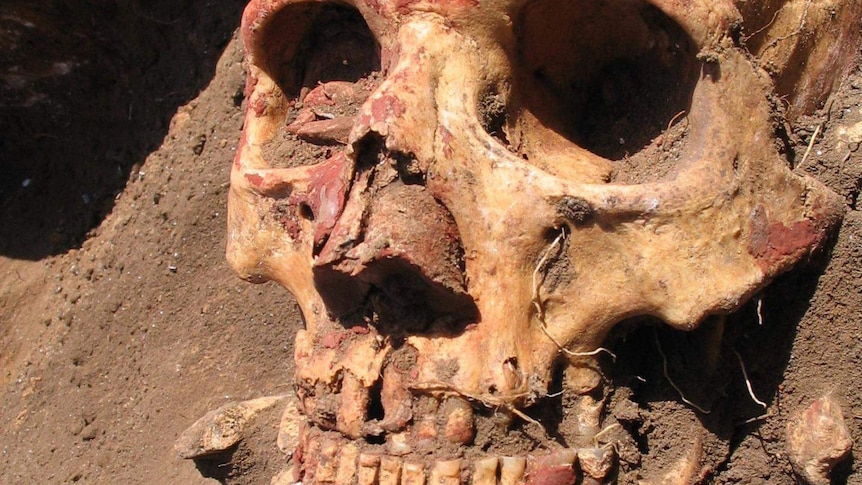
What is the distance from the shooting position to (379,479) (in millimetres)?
1714

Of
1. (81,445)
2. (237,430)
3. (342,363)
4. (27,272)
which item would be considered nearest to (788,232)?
(342,363)

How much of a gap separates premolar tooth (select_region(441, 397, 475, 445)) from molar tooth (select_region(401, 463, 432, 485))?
2.8 inches

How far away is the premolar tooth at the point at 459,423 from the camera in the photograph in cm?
169

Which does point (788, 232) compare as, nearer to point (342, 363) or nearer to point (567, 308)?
point (567, 308)

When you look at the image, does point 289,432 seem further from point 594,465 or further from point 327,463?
point 594,465

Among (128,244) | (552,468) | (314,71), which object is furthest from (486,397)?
(128,244)

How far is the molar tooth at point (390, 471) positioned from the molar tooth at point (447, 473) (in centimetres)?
6

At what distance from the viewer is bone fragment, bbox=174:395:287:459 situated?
2.25m

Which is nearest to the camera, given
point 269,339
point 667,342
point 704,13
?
point 704,13

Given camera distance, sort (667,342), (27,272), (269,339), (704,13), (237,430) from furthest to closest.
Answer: (27,272), (269,339), (237,430), (667,342), (704,13)

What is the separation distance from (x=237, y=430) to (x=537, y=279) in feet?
2.96

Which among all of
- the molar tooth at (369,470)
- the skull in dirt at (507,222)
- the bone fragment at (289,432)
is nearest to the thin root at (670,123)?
the skull in dirt at (507,222)

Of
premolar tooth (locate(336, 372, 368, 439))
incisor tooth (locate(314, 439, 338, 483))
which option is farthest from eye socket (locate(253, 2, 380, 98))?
incisor tooth (locate(314, 439, 338, 483))

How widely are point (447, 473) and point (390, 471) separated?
10cm
